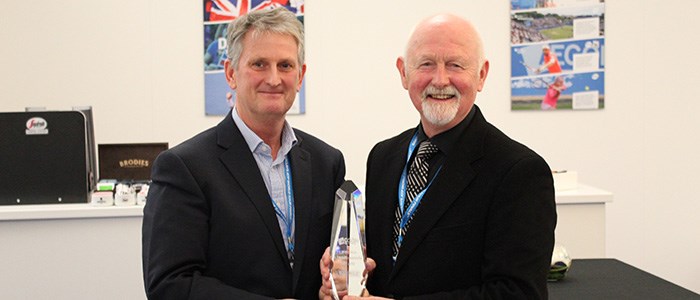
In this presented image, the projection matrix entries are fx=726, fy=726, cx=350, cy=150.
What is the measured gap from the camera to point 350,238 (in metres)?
1.66

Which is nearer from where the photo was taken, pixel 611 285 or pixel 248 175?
pixel 248 175

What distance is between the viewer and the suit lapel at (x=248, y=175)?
1.80 metres

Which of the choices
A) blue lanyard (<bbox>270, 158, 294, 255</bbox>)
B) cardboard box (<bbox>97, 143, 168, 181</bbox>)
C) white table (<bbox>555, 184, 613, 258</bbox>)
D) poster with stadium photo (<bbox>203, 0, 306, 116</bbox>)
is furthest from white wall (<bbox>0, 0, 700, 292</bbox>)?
blue lanyard (<bbox>270, 158, 294, 255</bbox>)

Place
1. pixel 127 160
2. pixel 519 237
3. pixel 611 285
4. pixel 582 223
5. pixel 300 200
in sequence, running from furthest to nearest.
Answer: pixel 127 160, pixel 582 223, pixel 611 285, pixel 300 200, pixel 519 237

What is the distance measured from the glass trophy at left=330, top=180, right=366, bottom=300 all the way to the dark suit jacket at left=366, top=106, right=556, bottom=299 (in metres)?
0.13

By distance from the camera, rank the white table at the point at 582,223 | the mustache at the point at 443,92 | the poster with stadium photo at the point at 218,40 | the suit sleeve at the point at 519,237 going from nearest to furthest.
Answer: the suit sleeve at the point at 519,237
the mustache at the point at 443,92
the white table at the point at 582,223
the poster with stadium photo at the point at 218,40

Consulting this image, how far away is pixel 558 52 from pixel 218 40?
2.36m

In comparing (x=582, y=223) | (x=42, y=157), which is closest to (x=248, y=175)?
(x=42, y=157)

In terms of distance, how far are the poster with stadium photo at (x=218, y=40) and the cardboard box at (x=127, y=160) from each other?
1.34 metres

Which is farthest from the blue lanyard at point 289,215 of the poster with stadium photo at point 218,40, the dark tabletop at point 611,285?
the poster with stadium photo at point 218,40

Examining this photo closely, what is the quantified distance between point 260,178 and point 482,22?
11.7ft

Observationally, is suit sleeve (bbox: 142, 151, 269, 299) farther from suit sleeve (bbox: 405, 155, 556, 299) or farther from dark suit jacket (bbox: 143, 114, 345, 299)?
suit sleeve (bbox: 405, 155, 556, 299)

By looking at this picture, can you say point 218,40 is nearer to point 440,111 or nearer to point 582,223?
point 582,223

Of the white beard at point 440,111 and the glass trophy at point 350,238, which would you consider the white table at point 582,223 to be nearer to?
the white beard at point 440,111
